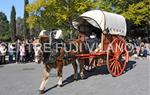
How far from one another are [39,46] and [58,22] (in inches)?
881

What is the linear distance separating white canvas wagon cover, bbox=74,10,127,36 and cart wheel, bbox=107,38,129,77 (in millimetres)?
481

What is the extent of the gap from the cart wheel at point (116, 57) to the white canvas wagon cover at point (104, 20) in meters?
0.48

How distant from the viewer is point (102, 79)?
14.3m

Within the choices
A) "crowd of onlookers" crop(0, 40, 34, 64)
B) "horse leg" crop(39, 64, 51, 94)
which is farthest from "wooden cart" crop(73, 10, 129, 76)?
"crowd of onlookers" crop(0, 40, 34, 64)

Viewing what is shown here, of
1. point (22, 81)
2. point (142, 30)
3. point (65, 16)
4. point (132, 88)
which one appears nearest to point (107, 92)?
point (132, 88)

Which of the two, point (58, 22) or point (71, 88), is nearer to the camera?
point (71, 88)

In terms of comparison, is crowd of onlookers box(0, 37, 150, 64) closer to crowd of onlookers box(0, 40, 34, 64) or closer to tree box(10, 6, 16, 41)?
crowd of onlookers box(0, 40, 34, 64)

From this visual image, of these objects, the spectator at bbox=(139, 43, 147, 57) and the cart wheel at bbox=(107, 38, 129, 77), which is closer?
the cart wheel at bbox=(107, 38, 129, 77)

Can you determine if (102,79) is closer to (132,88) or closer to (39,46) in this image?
(132,88)

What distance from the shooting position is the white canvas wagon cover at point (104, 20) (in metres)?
15.0

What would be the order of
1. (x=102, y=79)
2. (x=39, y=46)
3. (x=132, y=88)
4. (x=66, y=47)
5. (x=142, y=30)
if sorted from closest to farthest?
(x=39, y=46)
(x=132, y=88)
(x=66, y=47)
(x=102, y=79)
(x=142, y=30)

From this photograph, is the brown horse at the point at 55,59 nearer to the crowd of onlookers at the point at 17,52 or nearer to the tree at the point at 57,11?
the crowd of onlookers at the point at 17,52

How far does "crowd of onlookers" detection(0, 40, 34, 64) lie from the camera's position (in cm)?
2305

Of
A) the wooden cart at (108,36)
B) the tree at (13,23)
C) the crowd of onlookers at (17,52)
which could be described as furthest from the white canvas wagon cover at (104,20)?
the tree at (13,23)
